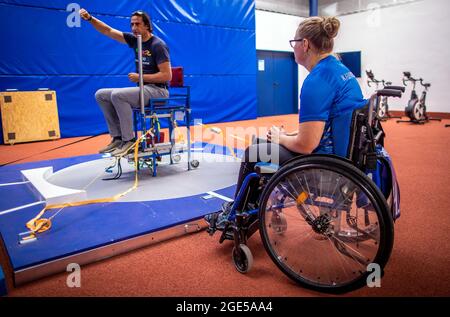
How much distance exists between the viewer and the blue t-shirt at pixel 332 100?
1409mm

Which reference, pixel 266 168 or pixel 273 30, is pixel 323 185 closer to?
pixel 266 168

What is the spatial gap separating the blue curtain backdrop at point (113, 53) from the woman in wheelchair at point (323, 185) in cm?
550

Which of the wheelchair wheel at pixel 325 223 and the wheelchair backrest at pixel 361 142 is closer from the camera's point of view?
the wheelchair wheel at pixel 325 223

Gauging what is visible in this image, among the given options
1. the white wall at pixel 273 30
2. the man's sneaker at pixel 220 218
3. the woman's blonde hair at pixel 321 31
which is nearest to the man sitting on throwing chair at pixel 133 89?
the man's sneaker at pixel 220 218

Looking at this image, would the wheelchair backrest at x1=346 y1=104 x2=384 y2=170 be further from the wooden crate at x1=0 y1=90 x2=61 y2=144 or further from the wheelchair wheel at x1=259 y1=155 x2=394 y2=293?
the wooden crate at x1=0 y1=90 x2=61 y2=144

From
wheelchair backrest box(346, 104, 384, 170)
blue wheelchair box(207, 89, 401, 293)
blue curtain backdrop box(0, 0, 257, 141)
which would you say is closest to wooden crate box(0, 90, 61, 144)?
blue curtain backdrop box(0, 0, 257, 141)

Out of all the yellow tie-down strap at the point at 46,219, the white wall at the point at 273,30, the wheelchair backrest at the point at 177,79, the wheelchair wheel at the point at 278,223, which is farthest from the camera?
the white wall at the point at 273,30

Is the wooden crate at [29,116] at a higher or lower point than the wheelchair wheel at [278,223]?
higher

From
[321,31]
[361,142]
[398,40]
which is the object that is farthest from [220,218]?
[398,40]

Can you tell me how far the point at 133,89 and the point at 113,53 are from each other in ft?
12.3

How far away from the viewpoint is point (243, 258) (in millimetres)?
1618

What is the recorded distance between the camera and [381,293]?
4.68 feet

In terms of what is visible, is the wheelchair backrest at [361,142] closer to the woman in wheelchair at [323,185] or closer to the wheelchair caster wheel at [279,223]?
the woman in wheelchair at [323,185]
